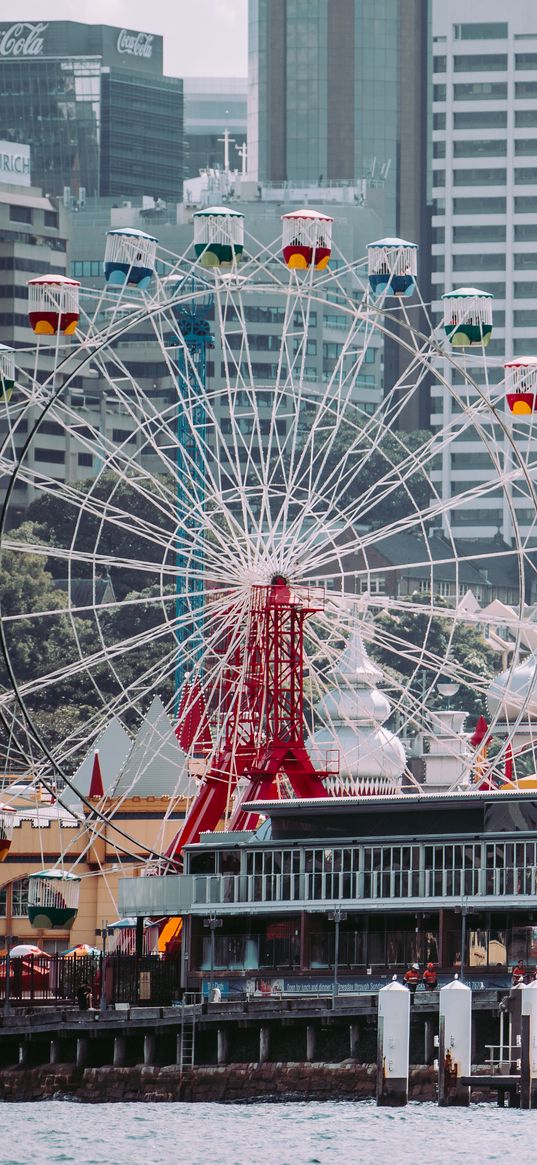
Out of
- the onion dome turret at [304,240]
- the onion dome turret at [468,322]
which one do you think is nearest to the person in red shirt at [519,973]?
the onion dome turret at [468,322]

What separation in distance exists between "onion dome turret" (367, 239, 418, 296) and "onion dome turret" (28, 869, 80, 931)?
71.4 feet

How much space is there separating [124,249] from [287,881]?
22131 millimetres

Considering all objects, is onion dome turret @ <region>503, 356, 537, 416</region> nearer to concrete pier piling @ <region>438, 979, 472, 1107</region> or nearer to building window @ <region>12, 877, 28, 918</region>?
concrete pier piling @ <region>438, 979, 472, 1107</region>

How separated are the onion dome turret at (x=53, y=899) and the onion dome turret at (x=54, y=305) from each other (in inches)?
701

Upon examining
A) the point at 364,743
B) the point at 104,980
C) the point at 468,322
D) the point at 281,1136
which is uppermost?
the point at 468,322

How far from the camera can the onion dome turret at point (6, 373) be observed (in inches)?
3755

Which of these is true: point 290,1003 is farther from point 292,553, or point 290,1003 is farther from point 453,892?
point 292,553

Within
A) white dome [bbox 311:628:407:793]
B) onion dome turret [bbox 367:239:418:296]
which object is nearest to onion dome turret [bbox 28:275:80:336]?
onion dome turret [bbox 367:239:418:296]

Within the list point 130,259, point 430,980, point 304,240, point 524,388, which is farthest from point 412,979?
point 130,259

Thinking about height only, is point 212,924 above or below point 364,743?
below

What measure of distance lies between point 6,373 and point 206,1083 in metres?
26.2

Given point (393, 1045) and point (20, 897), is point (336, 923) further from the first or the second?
point (20, 897)

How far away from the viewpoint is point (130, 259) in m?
95.9

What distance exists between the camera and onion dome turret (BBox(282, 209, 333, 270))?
93.8 metres
